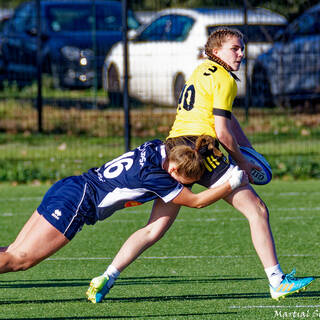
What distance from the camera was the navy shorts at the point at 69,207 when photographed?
5.48m

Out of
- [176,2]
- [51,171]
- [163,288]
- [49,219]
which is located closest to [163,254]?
[163,288]

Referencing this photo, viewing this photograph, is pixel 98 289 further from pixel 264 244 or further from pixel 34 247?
pixel 264 244

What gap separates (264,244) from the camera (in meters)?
5.80

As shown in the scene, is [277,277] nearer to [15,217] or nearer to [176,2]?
[15,217]

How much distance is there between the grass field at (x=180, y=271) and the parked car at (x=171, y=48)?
3.62 metres

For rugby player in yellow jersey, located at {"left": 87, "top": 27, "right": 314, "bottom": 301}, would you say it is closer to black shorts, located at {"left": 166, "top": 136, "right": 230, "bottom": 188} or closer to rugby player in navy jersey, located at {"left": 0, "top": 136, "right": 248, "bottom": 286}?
black shorts, located at {"left": 166, "top": 136, "right": 230, "bottom": 188}

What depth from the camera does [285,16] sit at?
14430mm

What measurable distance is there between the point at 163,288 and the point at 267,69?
331 inches

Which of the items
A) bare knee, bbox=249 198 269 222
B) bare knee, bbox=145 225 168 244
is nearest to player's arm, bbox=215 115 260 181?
bare knee, bbox=249 198 269 222

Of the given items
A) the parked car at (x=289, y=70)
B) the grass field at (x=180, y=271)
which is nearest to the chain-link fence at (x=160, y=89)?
the parked car at (x=289, y=70)

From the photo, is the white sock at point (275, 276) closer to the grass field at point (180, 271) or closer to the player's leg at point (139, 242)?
the grass field at point (180, 271)

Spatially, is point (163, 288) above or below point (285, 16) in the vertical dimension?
below

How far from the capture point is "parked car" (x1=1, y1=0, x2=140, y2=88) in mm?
14688

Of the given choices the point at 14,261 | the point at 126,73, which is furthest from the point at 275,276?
the point at 126,73
